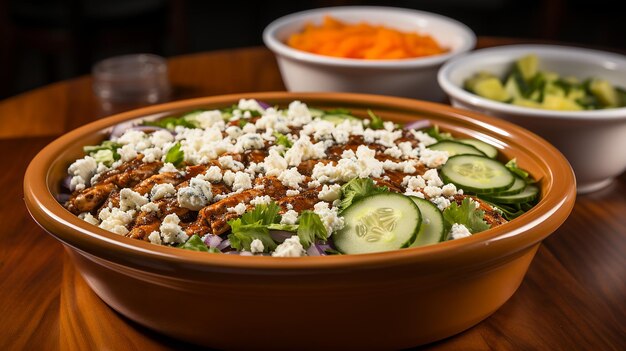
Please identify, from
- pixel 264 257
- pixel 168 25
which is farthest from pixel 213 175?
pixel 168 25

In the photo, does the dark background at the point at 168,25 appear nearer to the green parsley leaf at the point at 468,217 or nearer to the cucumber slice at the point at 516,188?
the cucumber slice at the point at 516,188

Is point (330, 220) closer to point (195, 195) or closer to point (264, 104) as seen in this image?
point (195, 195)

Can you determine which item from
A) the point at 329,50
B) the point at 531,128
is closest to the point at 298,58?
the point at 329,50

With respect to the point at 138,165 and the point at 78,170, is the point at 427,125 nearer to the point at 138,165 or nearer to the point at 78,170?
the point at 138,165

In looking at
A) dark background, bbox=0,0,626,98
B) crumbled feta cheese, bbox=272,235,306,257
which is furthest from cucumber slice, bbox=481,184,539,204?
dark background, bbox=0,0,626,98

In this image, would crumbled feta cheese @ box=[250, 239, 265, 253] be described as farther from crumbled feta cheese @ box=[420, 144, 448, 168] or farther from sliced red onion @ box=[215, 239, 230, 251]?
crumbled feta cheese @ box=[420, 144, 448, 168]

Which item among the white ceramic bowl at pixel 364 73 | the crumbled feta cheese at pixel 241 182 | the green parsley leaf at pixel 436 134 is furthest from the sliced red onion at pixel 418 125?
the crumbled feta cheese at pixel 241 182
